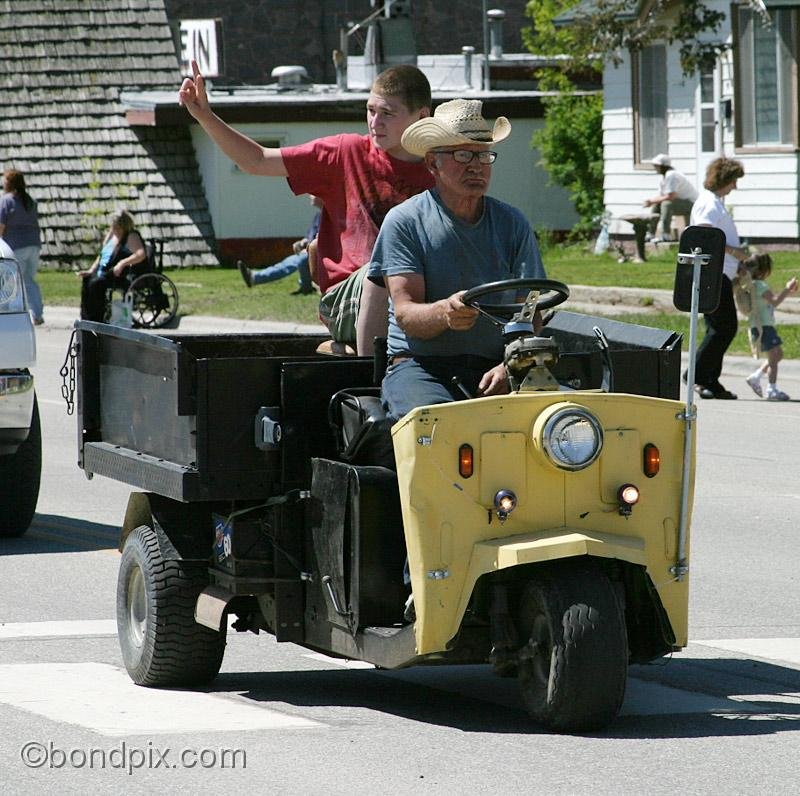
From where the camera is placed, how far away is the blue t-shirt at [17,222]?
23.6 metres

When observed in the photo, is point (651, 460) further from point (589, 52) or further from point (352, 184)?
point (589, 52)

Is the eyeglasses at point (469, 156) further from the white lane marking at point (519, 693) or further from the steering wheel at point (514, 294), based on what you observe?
the white lane marking at point (519, 693)

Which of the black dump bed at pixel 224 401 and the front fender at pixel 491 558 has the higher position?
the black dump bed at pixel 224 401

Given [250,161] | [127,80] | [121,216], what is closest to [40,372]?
[121,216]

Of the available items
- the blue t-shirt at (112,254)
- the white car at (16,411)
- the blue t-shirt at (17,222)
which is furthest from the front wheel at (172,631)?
the blue t-shirt at (17,222)

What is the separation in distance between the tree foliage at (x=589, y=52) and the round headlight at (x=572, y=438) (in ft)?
75.6

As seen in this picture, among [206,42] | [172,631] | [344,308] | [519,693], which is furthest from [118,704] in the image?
[206,42]

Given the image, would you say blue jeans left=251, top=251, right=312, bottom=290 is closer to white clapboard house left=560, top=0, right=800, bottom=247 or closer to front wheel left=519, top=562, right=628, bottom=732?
white clapboard house left=560, top=0, right=800, bottom=247

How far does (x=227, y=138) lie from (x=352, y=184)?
22.0 inches

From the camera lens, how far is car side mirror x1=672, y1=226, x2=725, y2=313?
5848 mm

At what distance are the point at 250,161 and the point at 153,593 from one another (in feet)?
6.87

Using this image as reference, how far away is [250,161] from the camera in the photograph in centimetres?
776

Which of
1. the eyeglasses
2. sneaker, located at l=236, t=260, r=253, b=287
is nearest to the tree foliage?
sneaker, located at l=236, t=260, r=253, b=287

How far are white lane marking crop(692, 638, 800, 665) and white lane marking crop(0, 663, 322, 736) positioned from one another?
2.00m
